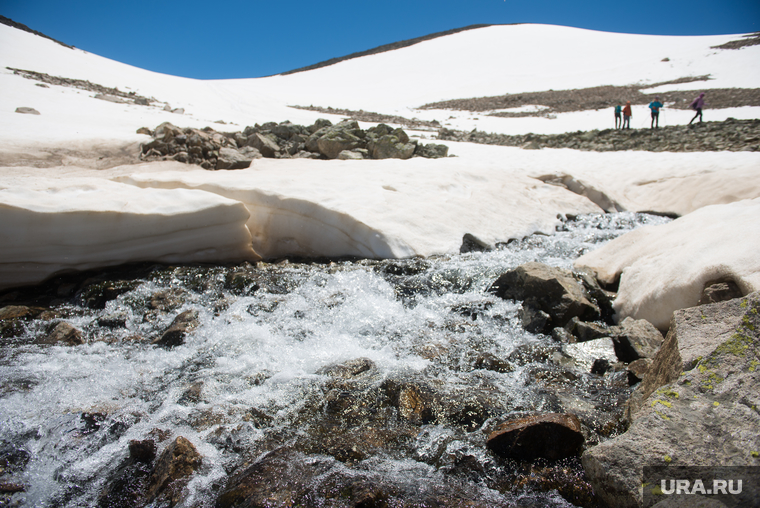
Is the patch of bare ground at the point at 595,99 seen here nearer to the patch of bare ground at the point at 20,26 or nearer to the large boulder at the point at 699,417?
the large boulder at the point at 699,417

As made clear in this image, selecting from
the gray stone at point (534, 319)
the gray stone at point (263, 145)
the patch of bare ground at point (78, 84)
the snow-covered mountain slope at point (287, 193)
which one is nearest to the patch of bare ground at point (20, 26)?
the patch of bare ground at point (78, 84)

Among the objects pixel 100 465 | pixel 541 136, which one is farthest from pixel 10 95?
pixel 541 136

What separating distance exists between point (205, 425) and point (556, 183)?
8783 mm

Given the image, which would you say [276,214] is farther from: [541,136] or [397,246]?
[541,136]

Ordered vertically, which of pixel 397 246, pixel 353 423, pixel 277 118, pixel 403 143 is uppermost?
pixel 277 118

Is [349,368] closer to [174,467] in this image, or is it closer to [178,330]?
[174,467]

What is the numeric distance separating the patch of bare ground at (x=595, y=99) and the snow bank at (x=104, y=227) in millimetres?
24933

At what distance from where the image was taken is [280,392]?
308 centimetres

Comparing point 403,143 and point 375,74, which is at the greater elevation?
point 375,74

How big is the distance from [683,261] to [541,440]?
8.34 feet

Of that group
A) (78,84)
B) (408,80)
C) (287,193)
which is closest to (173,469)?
(287,193)

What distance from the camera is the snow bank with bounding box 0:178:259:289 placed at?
183 inches

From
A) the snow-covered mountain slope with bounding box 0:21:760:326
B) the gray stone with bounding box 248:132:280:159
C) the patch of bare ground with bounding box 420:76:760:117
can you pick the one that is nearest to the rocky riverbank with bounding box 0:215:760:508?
the snow-covered mountain slope with bounding box 0:21:760:326

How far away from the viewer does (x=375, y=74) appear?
50.2m
